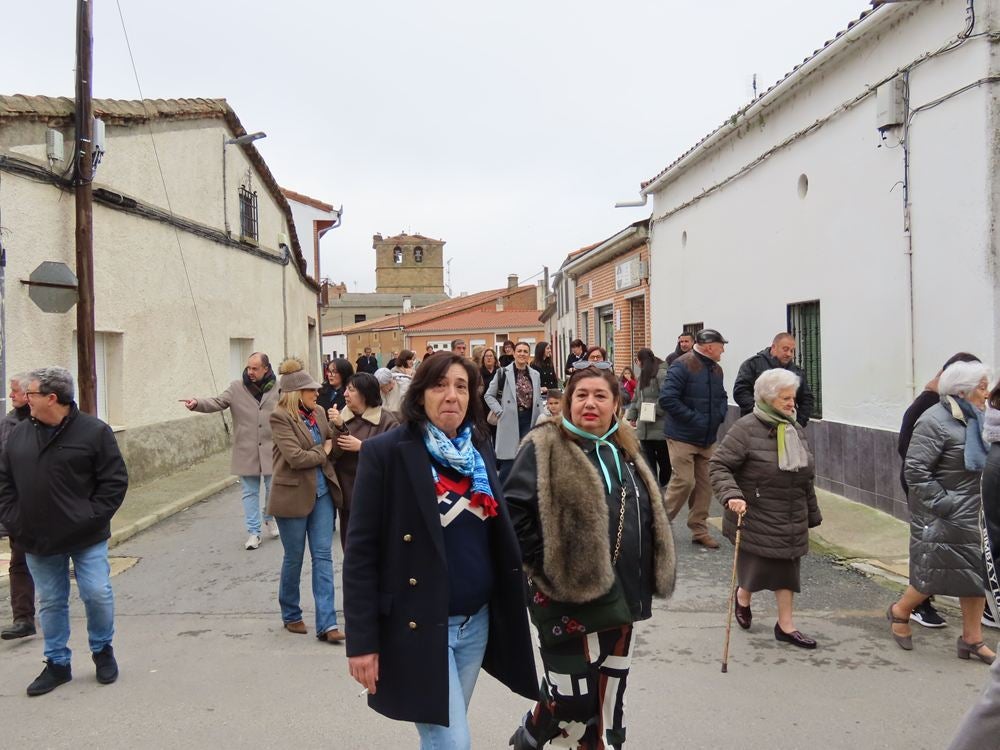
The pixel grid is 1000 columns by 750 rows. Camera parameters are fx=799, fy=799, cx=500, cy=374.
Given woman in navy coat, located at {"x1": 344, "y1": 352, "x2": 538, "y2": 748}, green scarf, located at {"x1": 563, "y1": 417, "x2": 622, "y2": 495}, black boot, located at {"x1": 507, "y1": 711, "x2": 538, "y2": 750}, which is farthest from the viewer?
→ black boot, located at {"x1": 507, "y1": 711, "x2": 538, "y2": 750}

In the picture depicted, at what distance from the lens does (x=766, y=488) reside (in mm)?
4566

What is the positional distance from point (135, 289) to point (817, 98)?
882 centimetres

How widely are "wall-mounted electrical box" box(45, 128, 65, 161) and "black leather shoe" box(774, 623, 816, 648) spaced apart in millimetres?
8504

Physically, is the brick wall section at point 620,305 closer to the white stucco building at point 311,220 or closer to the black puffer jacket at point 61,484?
the white stucco building at point 311,220

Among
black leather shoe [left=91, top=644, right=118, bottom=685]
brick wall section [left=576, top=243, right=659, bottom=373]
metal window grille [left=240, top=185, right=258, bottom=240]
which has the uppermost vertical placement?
metal window grille [left=240, top=185, right=258, bottom=240]

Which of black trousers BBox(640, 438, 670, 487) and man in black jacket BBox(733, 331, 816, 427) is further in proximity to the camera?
black trousers BBox(640, 438, 670, 487)

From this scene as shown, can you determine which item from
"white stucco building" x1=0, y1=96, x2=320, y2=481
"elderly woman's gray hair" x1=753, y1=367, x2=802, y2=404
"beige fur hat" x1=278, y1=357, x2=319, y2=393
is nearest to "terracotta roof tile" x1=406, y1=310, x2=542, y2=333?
"white stucco building" x1=0, y1=96, x2=320, y2=481

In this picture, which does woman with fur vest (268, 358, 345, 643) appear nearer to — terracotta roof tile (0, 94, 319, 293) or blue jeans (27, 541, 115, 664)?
blue jeans (27, 541, 115, 664)

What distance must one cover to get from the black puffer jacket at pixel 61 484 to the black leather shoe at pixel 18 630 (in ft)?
3.92

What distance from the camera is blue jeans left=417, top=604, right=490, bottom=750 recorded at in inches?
99.3

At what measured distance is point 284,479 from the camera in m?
4.75

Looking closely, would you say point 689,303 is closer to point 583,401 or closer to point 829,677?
point 829,677

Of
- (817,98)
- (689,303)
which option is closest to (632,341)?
(689,303)

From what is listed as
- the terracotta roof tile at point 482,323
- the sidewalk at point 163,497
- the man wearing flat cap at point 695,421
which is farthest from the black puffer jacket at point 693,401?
the terracotta roof tile at point 482,323
